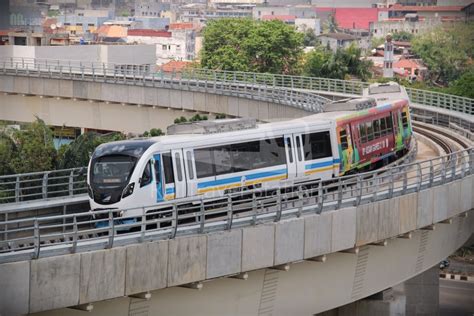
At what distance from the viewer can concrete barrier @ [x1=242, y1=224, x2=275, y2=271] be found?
72.6 feet

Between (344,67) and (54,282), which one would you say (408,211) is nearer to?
(54,282)

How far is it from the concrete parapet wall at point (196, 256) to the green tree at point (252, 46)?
2819 inches

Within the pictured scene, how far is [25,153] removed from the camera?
43.1 m

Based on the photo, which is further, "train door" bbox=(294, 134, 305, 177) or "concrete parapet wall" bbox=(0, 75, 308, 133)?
"concrete parapet wall" bbox=(0, 75, 308, 133)

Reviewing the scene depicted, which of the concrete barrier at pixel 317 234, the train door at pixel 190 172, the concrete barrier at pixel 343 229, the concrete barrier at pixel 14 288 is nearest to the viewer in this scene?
the concrete barrier at pixel 14 288

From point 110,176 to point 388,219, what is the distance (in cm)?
562

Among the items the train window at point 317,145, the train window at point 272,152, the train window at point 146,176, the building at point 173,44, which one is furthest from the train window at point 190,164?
the building at point 173,44

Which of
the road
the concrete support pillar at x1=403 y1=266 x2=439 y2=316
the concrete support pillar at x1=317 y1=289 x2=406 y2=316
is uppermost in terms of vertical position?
the concrete support pillar at x1=317 y1=289 x2=406 y2=316

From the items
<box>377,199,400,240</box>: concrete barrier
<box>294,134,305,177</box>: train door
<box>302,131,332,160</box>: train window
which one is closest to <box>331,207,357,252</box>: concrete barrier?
<box>377,199,400,240</box>: concrete barrier

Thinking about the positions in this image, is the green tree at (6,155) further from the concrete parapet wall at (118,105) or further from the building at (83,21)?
the building at (83,21)

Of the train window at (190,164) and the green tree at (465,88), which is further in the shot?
the green tree at (465,88)

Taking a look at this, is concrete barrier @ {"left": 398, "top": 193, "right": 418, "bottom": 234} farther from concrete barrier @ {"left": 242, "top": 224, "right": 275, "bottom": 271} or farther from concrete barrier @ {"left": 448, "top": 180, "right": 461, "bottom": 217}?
concrete barrier @ {"left": 242, "top": 224, "right": 275, "bottom": 271}

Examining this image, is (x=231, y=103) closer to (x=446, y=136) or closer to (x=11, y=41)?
(x=446, y=136)

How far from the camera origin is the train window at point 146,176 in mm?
25047
